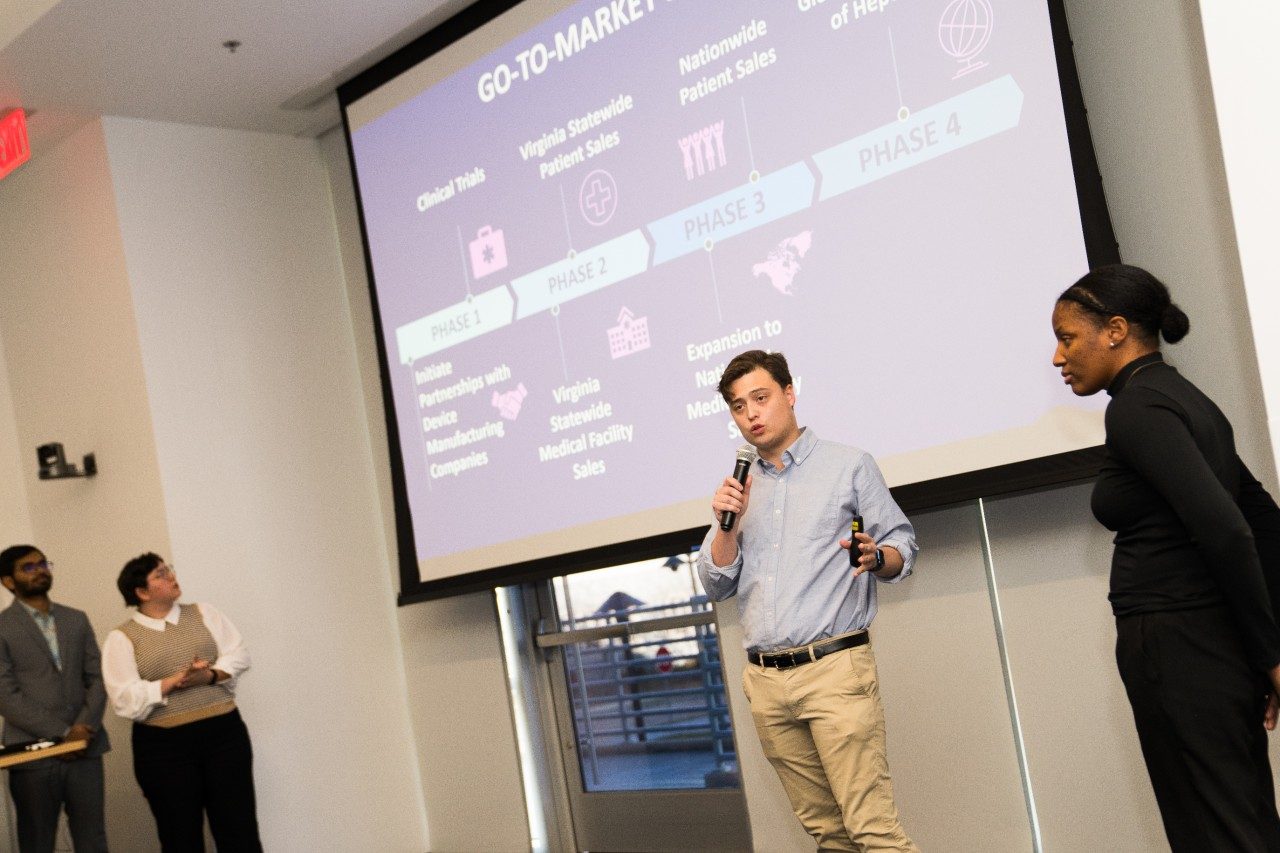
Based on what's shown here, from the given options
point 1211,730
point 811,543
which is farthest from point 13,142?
point 1211,730

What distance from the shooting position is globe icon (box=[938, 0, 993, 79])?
3.46 metres

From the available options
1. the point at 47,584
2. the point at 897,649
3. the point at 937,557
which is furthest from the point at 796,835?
the point at 47,584

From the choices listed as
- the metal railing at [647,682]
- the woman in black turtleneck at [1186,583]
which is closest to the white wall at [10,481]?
the metal railing at [647,682]

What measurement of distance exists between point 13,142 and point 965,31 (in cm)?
395

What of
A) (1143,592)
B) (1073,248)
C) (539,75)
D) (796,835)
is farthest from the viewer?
(539,75)

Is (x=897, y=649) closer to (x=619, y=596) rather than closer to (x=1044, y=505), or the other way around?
(x=1044, y=505)

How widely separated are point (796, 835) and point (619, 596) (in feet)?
4.14

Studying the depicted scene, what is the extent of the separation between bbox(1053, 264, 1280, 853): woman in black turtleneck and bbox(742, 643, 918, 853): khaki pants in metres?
0.68

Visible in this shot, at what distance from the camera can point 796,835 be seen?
174 inches

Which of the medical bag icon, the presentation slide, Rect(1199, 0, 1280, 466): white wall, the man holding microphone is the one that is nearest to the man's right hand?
the man holding microphone

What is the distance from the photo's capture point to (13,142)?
5.23 m

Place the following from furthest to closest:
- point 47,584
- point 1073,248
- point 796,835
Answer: point 47,584
point 796,835
point 1073,248

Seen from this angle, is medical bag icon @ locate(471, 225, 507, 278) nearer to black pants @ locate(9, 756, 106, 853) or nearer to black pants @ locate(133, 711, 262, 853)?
black pants @ locate(133, 711, 262, 853)

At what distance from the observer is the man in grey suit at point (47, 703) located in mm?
4906
